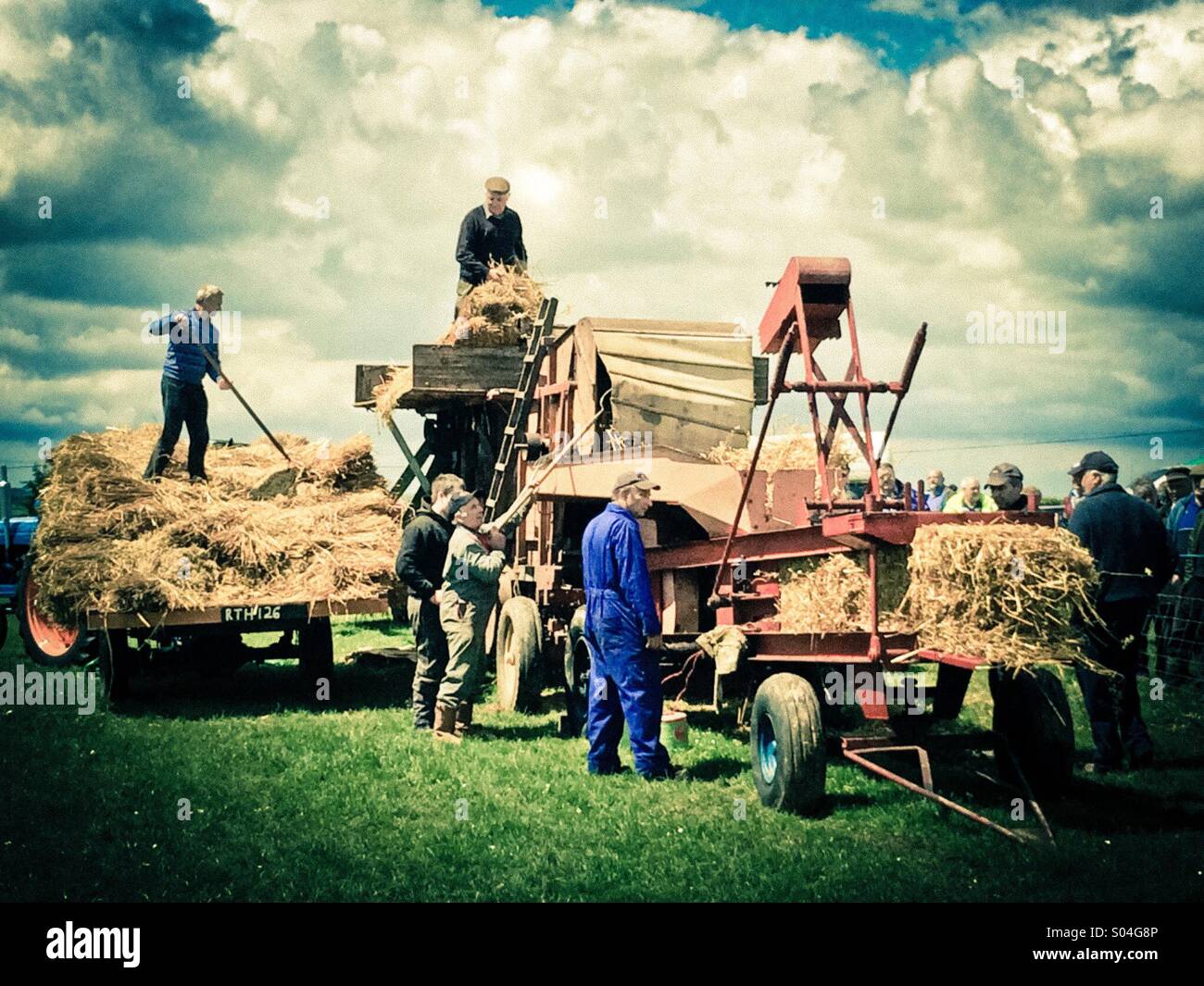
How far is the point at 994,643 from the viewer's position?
5.12 metres

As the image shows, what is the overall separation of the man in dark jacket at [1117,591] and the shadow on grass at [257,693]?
5.56m

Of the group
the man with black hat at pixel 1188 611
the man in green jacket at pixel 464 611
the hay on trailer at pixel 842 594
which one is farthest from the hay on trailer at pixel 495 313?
the man with black hat at pixel 1188 611

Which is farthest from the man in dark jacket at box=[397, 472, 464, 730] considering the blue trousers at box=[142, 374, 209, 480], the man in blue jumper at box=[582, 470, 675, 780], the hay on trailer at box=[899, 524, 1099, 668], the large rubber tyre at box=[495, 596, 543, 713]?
the hay on trailer at box=[899, 524, 1099, 668]

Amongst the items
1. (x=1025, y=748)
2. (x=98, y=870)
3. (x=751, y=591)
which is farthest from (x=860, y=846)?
(x=98, y=870)

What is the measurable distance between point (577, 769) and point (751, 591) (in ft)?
5.28

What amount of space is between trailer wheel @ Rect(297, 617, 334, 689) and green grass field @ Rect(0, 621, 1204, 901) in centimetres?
119

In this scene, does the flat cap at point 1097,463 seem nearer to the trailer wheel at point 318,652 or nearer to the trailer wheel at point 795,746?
the trailer wheel at point 795,746

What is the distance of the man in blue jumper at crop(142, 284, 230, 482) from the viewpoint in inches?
375

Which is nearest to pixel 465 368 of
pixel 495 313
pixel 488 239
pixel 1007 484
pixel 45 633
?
pixel 495 313

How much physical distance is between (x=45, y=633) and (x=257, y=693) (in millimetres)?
2688

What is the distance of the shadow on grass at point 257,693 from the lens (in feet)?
29.6

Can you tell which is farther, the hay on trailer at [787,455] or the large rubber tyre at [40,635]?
the large rubber tyre at [40,635]

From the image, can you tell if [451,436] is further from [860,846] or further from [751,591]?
[860,846]

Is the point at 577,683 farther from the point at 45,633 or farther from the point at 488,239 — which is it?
the point at 45,633
